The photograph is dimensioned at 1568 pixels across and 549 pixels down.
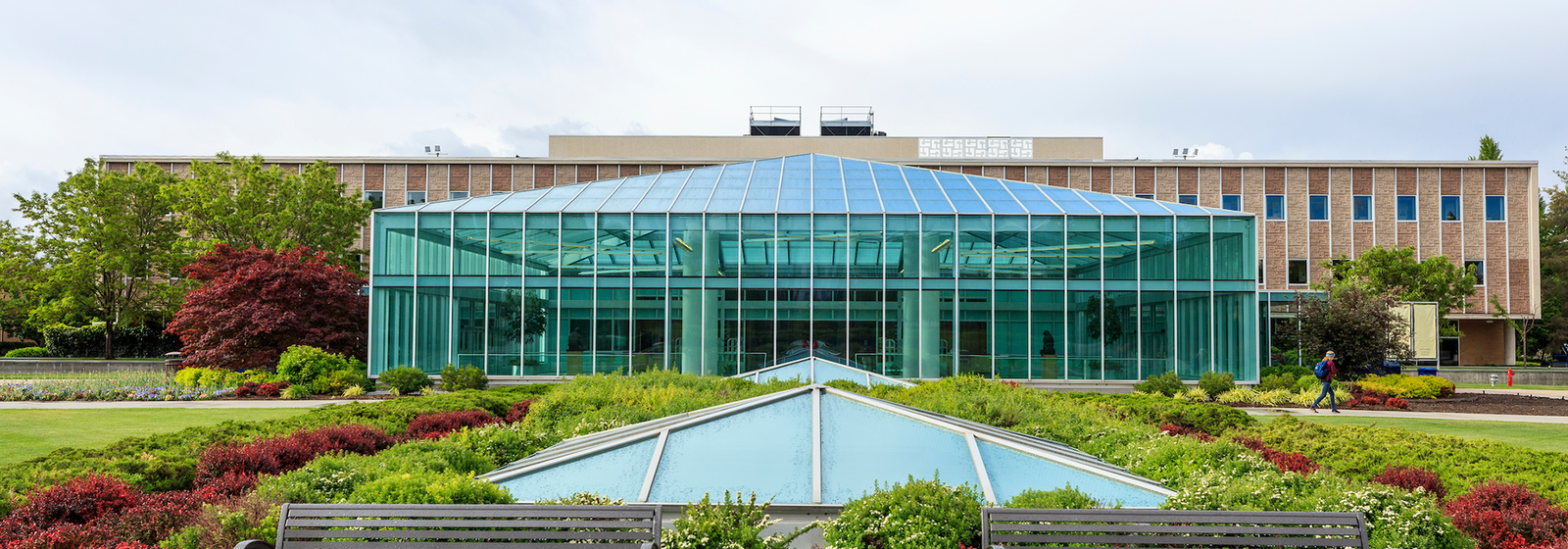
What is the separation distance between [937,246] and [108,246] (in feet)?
108

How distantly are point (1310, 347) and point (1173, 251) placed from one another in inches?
202

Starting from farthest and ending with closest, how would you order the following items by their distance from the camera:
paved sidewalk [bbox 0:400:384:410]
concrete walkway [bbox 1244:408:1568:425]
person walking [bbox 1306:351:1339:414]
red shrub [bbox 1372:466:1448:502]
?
1. person walking [bbox 1306:351:1339:414]
2. paved sidewalk [bbox 0:400:384:410]
3. concrete walkway [bbox 1244:408:1568:425]
4. red shrub [bbox 1372:466:1448:502]

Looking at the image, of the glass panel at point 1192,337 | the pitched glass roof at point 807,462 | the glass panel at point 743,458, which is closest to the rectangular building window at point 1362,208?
the glass panel at point 1192,337

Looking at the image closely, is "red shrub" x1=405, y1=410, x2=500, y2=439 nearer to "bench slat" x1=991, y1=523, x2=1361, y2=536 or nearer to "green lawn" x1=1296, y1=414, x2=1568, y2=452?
"bench slat" x1=991, y1=523, x2=1361, y2=536

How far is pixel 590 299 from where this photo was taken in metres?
23.9

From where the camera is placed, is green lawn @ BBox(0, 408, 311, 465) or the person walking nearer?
green lawn @ BBox(0, 408, 311, 465)

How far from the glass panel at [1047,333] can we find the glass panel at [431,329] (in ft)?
52.8

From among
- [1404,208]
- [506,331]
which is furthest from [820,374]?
[1404,208]

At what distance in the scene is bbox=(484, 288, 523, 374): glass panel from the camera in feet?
77.7

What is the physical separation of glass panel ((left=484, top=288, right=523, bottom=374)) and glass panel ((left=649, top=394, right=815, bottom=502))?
17544mm

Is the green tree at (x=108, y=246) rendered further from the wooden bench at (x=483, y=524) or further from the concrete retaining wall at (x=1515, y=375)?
the concrete retaining wall at (x=1515, y=375)

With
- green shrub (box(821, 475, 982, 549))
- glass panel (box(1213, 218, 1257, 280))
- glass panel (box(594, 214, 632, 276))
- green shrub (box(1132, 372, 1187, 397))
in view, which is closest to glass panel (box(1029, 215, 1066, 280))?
green shrub (box(1132, 372, 1187, 397))

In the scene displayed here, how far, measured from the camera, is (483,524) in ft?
16.3

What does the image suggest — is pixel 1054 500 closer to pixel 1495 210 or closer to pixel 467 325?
pixel 467 325
